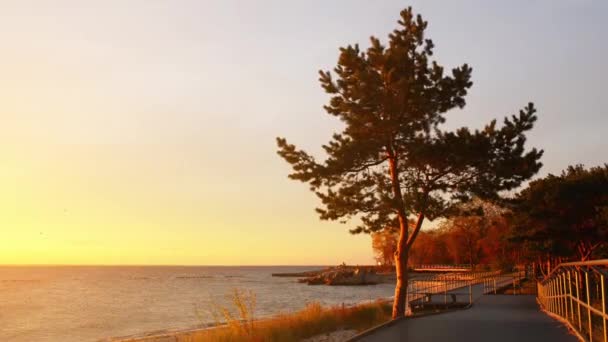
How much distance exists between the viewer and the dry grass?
14799mm

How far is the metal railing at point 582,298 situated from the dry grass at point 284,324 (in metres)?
6.68

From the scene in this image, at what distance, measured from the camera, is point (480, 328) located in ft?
50.7

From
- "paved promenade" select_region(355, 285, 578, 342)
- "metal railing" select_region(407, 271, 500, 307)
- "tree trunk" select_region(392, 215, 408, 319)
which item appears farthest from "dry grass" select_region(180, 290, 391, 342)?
"paved promenade" select_region(355, 285, 578, 342)

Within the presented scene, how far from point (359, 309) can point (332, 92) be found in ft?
34.6

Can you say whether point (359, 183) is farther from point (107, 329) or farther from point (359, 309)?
point (107, 329)

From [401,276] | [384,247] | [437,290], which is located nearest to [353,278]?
[384,247]

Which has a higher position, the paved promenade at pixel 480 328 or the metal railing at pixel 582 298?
Result: the metal railing at pixel 582 298

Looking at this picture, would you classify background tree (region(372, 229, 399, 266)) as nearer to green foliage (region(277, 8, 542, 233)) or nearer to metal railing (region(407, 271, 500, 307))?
metal railing (region(407, 271, 500, 307))

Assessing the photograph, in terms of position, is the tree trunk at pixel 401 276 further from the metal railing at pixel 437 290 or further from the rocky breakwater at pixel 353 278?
the rocky breakwater at pixel 353 278

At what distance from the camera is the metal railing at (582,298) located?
26.1ft

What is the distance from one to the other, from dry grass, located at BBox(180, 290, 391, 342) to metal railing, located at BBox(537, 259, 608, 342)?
668 centimetres

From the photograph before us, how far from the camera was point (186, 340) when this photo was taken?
667 inches

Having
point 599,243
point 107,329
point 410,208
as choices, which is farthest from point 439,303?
point 107,329

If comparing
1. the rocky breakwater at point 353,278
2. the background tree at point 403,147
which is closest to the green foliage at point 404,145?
the background tree at point 403,147
